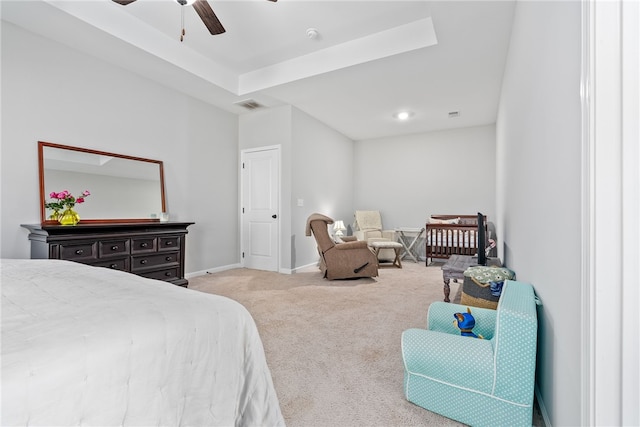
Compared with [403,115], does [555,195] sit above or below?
below

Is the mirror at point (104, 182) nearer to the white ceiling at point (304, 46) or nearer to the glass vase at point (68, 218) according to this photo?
the glass vase at point (68, 218)

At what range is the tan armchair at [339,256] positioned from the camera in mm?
4254

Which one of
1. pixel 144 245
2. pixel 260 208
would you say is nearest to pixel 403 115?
pixel 260 208

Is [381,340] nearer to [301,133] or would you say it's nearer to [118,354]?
[118,354]

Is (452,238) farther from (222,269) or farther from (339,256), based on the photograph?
(222,269)

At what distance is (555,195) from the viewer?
1211 mm

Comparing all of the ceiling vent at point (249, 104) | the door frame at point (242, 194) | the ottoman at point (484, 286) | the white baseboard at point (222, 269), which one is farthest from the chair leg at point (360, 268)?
the ceiling vent at point (249, 104)

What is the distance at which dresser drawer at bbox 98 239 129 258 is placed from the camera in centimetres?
299

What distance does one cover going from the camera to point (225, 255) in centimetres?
504

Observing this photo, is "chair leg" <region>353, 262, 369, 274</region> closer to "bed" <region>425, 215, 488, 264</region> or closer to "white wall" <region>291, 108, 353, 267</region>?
"white wall" <region>291, 108, 353, 267</region>

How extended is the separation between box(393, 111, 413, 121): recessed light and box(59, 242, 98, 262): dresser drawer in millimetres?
4806

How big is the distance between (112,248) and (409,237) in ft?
17.7

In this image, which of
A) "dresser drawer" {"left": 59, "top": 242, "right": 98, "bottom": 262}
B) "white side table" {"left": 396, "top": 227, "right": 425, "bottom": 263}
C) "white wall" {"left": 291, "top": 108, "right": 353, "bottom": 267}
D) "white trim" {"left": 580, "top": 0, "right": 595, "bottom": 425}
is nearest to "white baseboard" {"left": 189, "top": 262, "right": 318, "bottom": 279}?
"white wall" {"left": 291, "top": 108, "right": 353, "bottom": 267}

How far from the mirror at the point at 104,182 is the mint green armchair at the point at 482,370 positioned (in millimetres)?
3586
